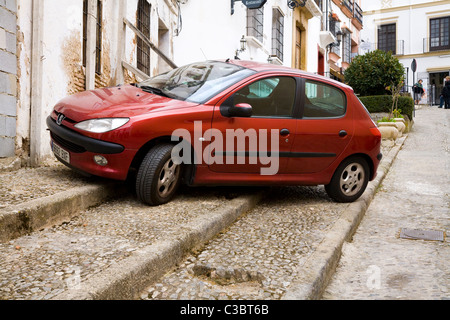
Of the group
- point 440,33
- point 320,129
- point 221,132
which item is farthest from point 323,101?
point 440,33

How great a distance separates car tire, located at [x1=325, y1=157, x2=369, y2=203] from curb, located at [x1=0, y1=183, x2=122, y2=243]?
2.65 m

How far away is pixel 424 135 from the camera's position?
14102mm

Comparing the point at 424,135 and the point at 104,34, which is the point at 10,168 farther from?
the point at 424,135

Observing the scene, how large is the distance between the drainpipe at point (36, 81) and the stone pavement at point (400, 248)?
3.84 meters

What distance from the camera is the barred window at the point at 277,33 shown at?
1712 centimetres

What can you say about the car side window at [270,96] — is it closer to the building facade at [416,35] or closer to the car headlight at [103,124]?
the car headlight at [103,124]

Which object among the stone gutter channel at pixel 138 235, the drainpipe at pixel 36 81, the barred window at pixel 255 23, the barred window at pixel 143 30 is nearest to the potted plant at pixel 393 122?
the barred window at pixel 255 23

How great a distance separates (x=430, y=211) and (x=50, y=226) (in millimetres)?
4536

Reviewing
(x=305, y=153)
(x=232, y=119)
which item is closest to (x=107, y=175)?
(x=232, y=119)

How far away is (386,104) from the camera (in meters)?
15.8

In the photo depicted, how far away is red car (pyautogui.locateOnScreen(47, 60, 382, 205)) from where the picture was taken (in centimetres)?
425

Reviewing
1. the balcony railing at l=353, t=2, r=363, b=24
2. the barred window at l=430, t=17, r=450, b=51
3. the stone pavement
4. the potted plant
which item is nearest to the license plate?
the stone pavement

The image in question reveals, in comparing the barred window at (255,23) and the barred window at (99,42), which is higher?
the barred window at (255,23)
